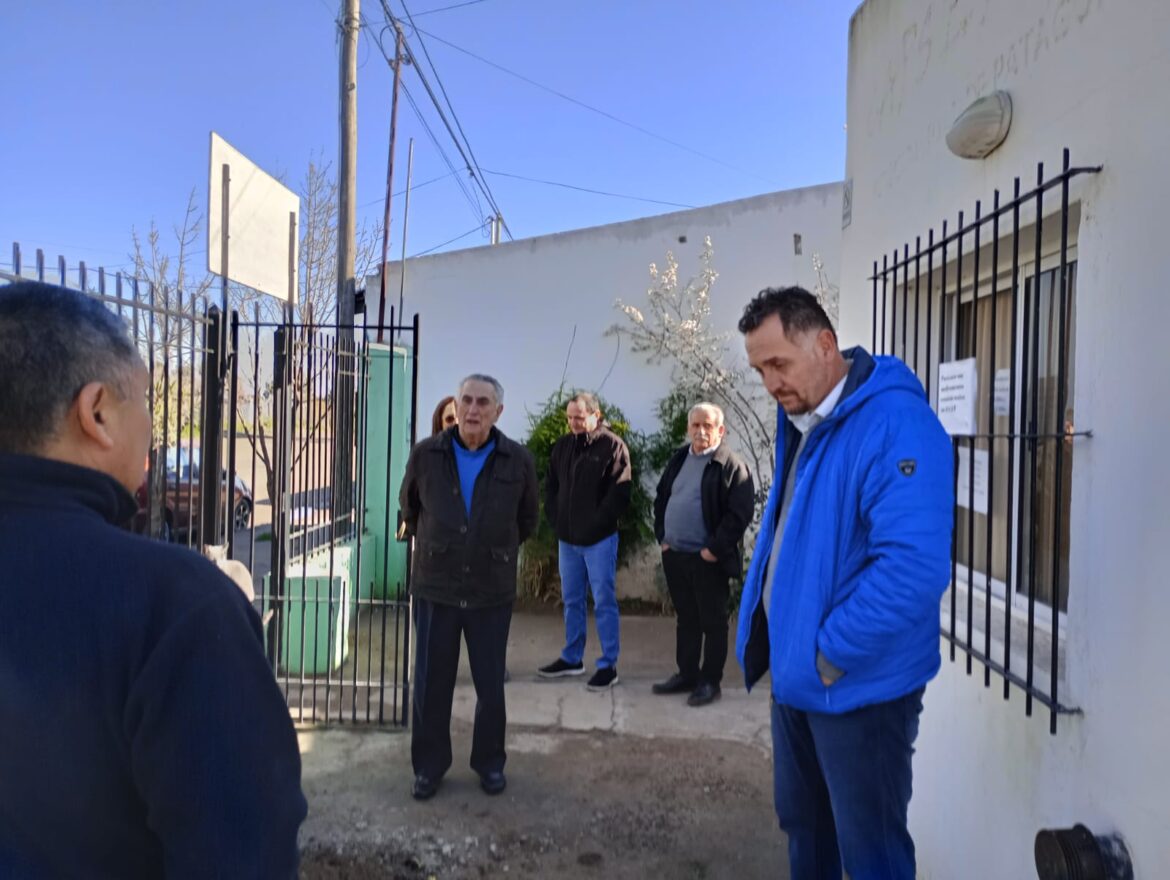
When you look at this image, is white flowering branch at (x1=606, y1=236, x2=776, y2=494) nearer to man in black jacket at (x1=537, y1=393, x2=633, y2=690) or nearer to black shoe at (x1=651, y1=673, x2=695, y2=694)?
man in black jacket at (x1=537, y1=393, x2=633, y2=690)

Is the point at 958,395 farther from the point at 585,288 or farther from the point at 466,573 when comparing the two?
the point at 585,288

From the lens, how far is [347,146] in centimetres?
850

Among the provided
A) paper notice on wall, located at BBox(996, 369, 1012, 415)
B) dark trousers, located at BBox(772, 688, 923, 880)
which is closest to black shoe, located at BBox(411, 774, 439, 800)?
dark trousers, located at BBox(772, 688, 923, 880)

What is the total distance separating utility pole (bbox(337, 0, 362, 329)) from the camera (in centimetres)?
820

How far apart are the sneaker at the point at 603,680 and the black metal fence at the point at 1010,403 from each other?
2.79 meters

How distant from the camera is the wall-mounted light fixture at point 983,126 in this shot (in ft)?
7.98

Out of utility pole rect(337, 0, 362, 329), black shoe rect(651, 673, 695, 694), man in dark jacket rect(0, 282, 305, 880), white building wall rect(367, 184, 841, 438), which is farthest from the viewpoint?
utility pole rect(337, 0, 362, 329)

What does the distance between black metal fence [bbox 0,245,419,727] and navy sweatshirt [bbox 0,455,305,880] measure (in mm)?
2220

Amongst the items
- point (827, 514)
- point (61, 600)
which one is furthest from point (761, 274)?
point (61, 600)

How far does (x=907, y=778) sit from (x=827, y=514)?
68 centimetres

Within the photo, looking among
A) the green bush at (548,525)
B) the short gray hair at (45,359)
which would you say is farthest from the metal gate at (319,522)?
the short gray hair at (45,359)

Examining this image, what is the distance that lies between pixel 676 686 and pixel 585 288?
3887mm

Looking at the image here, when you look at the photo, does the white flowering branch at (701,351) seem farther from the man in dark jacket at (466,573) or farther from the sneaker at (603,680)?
the man in dark jacket at (466,573)

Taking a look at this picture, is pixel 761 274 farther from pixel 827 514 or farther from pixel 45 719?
pixel 45 719
